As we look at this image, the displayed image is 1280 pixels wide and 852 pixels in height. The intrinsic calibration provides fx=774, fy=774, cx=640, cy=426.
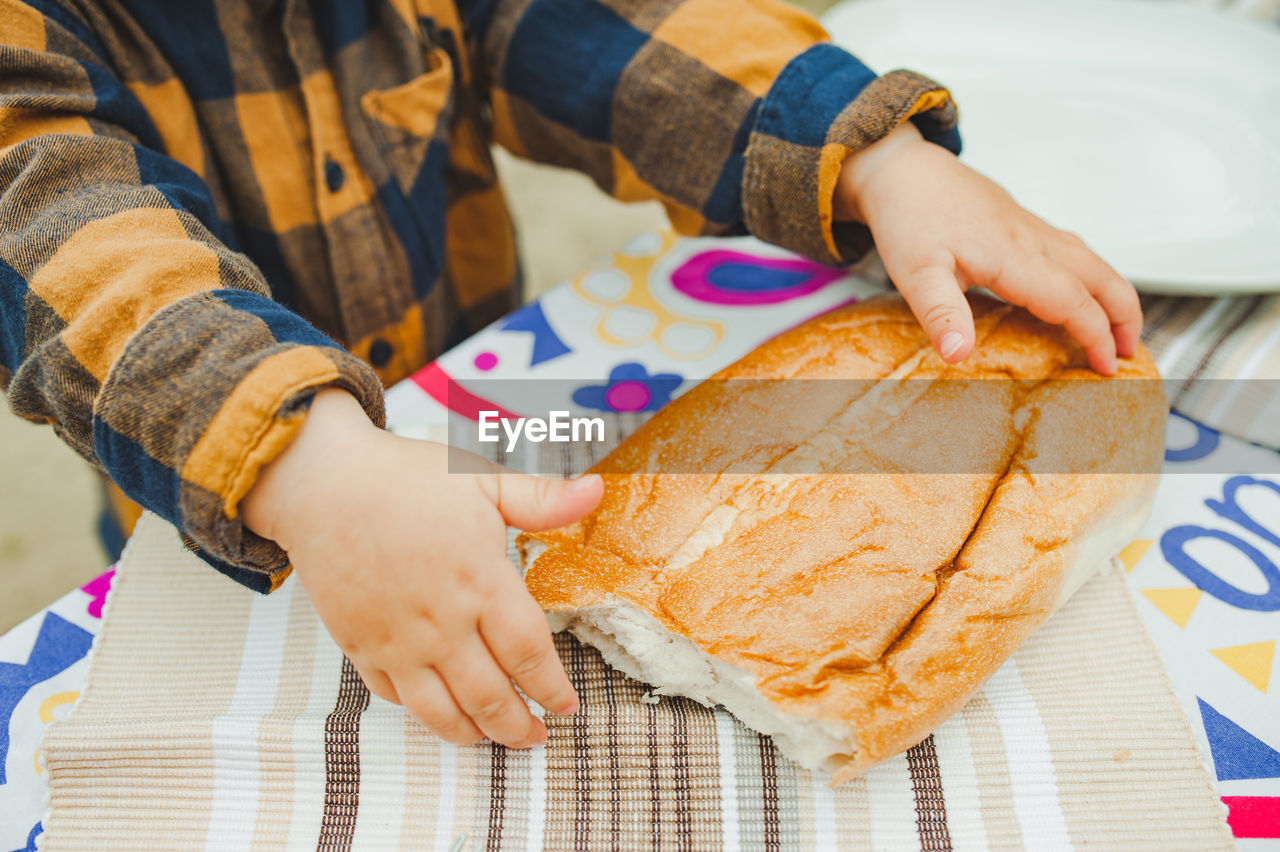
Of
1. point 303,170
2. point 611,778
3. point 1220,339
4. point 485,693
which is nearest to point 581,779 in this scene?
point 611,778

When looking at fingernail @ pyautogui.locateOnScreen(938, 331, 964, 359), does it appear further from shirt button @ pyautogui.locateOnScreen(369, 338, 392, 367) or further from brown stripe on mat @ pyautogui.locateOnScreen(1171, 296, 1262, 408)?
shirt button @ pyautogui.locateOnScreen(369, 338, 392, 367)

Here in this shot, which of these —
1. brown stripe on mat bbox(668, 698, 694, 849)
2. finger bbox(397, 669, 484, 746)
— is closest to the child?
finger bbox(397, 669, 484, 746)

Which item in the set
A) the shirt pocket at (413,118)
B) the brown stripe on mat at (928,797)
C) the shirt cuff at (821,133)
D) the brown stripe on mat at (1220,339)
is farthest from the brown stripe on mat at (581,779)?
the brown stripe on mat at (1220,339)

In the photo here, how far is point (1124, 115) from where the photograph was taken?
3.78 feet

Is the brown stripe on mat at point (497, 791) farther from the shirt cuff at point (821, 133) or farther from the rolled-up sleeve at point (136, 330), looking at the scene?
the shirt cuff at point (821, 133)

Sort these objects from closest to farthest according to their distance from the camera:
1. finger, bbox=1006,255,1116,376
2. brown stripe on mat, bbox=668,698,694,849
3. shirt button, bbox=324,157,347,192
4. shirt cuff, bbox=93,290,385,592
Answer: shirt cuff, bbox=93,290,385,592 → brown stripe on mat, bbox=668,698,694,849 → finger, bbox=1006,255,1116,376 → shirt button, bbox=324,157,347,192

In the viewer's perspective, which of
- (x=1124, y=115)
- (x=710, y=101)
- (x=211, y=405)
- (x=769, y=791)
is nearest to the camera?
(x=211, y=405)

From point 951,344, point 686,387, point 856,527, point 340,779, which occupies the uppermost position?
point 951,344

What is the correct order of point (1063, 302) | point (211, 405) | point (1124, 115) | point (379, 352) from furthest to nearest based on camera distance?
point (1124, 115), point (379, 352), point (1063, 302), point (211, 405)

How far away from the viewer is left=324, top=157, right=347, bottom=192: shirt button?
90cm

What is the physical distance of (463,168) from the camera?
1.10 metres

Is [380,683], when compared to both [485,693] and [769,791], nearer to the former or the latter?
[485,693]

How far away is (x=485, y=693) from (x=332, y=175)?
645 millimetres

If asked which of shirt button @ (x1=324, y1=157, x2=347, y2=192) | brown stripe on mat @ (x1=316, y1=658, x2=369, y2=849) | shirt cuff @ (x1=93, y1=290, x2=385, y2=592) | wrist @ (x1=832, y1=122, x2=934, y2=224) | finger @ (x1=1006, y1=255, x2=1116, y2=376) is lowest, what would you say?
brown stripe on mat @ (x1=316, y1=658, x2=369, y2=849)
